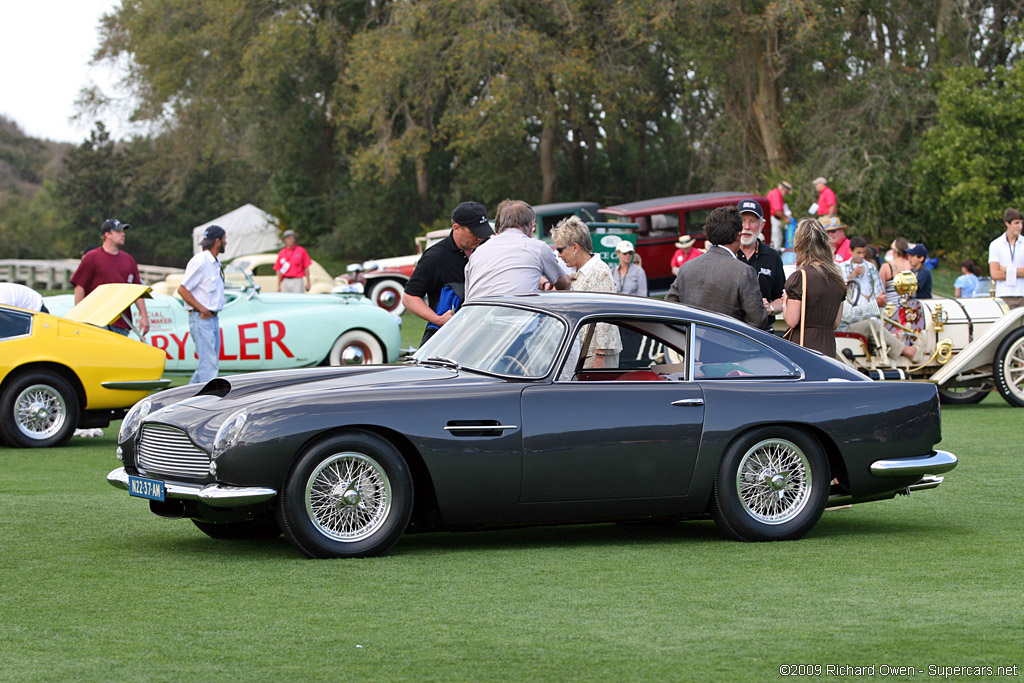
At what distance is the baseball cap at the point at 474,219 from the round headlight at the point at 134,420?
2.47 meters

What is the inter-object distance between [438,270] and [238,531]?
2.55m

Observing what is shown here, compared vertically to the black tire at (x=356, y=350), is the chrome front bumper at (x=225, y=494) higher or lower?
lower

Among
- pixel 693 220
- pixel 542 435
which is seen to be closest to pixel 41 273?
pixel 693 220

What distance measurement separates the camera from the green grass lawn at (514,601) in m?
4.45

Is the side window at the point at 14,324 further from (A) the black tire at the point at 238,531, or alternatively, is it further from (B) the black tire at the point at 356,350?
(B) the black tire at the point at 356,350

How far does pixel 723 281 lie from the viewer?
27.0 ft

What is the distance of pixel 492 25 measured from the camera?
33.4 metres

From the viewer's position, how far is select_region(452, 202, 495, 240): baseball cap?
853 cm

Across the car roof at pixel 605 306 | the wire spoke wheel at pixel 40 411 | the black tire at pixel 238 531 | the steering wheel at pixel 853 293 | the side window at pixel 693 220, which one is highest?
the side window at pixel 693 220

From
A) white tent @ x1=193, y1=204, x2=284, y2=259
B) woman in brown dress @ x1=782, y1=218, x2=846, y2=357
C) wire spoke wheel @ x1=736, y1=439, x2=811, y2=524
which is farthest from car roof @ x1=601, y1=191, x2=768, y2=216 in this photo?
white tent @ x1=193, y1=204, x2=284, y2=259

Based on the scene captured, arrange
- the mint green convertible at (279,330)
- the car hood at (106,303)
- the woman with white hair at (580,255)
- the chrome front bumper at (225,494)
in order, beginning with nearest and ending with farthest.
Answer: the chrome front bumper at (225,494) → the woman with white hair at (580,255) → the car hood at (106,303) → the mint green convertible at (279,330)

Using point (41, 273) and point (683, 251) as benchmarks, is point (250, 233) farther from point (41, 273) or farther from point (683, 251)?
point (683, 251)

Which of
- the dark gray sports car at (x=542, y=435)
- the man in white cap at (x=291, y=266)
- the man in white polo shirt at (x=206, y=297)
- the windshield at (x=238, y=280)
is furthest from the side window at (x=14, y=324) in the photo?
the man in white cap at (x=291, y=266)

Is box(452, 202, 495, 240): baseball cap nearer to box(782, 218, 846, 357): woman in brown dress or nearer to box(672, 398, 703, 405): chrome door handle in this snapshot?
box(782, 218, 846, 357): woman in brown dress
